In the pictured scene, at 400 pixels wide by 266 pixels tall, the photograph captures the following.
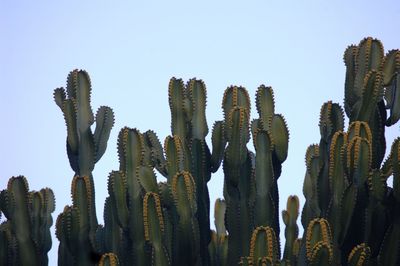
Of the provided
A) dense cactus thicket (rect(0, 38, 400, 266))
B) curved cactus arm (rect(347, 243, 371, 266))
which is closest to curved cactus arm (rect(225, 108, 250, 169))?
dense cactus thicket (rect(0, 38, 400, 266))

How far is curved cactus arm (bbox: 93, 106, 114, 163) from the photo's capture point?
7.32 metres

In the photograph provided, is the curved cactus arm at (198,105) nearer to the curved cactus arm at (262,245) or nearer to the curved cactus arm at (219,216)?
the curved cactus arm at (262,245)

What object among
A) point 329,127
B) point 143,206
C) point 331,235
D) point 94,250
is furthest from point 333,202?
point 94,250

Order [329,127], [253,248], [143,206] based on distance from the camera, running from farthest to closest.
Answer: [329,127], [143,206], [253,248]

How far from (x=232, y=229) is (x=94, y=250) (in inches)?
40.7

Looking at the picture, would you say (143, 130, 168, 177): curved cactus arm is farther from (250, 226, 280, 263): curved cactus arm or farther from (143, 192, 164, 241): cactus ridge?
(250, 226, 280, 263): curved cactus arm

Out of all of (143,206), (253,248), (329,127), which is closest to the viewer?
(253,248)

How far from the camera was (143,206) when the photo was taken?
6512 mm

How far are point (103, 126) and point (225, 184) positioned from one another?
1.12 meters

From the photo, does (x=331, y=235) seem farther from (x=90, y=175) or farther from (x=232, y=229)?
(x=90, y=175)

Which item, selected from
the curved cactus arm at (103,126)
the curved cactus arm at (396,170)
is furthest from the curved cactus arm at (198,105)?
the curved cactus arm at (396,170)

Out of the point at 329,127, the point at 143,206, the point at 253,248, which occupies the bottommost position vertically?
the point at 253,248

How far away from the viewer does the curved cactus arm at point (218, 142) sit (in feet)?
23.0

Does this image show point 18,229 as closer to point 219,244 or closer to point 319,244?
point 219,244
